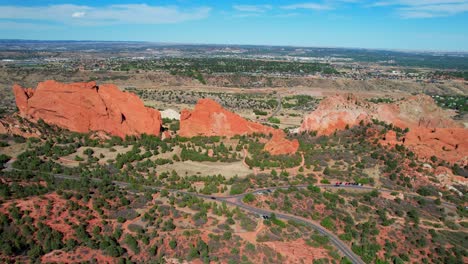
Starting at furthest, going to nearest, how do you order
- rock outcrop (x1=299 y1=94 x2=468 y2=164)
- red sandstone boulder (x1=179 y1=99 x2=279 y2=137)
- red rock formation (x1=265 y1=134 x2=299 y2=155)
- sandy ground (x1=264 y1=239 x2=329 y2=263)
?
red sandstone boulder (x1=179 y1=99 x2=279 y2=137) < rock outcrop (x1=299 y1=94 x2=468 y2=164) < red rock formation (x1=265 y1=134 x2=299 y2=155) < sandy ground (x1=264 y1=239 x2=329 y2=263)

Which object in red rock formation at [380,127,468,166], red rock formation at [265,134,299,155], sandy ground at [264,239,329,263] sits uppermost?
red rock formation at [380,127,468,166]

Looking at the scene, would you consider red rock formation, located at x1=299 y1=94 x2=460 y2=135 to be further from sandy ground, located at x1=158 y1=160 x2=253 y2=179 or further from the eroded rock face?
the eroded rock face

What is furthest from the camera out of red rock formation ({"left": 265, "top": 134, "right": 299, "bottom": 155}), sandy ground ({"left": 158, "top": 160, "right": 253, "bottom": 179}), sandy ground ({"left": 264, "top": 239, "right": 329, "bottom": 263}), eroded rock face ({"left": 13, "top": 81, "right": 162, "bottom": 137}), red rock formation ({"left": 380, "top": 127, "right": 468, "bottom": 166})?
eroded rock face ({"left": 13, "top": 81, "right": 162, "bottom": 137})

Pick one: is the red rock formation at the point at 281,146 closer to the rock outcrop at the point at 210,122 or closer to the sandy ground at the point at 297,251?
the rock outcrop at the point at 210,122

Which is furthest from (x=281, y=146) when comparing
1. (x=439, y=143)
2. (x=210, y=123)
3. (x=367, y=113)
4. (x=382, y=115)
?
(x=439, y=143)

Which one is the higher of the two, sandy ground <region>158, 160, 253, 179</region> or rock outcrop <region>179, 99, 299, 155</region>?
rock outcrop <region>179, 99, 299, 155</region>

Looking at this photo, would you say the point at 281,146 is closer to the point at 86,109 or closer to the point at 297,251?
the point at 297,251

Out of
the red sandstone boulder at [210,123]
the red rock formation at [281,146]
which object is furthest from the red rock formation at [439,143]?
the red sandstone boulder at [210,123]

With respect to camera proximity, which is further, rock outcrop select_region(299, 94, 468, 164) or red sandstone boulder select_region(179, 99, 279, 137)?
red sandstone boulder select_region(179, 99, 279, 137)

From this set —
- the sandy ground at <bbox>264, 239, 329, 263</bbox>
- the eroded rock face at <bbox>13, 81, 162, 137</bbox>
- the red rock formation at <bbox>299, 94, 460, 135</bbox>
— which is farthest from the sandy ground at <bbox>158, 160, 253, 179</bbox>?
the red rock formation at <bbox>299, 94, 460, 135</bbox>

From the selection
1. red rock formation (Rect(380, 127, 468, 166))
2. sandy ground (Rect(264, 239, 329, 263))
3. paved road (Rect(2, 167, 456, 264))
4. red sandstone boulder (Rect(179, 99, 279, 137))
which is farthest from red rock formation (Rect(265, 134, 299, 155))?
sandy ground (Rect(264, 239, 329, 263))
